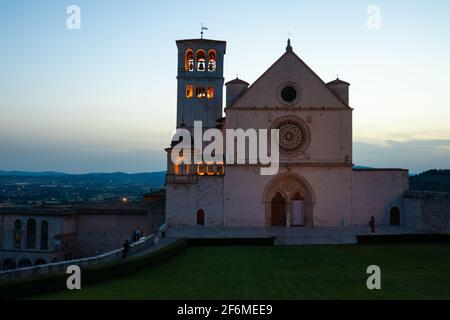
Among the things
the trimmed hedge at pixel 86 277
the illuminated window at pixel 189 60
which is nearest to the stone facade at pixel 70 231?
the illuminated window at pixel 189 60

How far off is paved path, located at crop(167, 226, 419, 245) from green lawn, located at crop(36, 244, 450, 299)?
9.26 feet

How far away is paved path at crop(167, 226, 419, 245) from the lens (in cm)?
3322

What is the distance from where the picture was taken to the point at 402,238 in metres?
32.4

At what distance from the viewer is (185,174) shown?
1617 inches

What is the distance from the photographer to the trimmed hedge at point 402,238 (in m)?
32.2

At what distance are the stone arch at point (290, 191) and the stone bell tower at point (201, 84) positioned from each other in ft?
39.7

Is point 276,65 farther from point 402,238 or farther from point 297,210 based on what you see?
point 402,238

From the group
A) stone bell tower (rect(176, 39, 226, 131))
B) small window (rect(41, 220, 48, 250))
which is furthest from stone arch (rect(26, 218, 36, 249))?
stone bell tower (rect(176, 39, 226, 131))

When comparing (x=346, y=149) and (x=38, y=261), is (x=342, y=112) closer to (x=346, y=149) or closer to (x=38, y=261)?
(x=346, y=149)

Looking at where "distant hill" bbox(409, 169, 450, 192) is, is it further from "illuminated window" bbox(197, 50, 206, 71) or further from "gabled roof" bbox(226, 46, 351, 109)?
"illuminated window" bbox(197, 50, 206, 71)

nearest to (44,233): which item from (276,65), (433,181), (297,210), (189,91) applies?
(189,91)

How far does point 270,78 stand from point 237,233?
14154 millimetres
